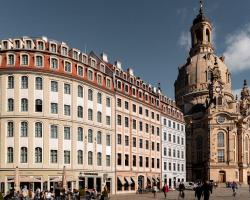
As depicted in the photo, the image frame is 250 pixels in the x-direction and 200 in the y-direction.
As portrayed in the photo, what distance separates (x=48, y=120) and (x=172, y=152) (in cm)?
4449

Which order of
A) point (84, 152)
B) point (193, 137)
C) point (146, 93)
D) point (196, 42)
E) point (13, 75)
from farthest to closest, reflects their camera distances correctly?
point (196, 42) → point (193, 137) → point (146, 93) → point (84, 152) → point (13, 75)

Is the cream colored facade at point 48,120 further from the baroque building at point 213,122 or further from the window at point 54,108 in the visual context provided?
the baroque building at point 213,122

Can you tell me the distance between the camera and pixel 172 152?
97.2m

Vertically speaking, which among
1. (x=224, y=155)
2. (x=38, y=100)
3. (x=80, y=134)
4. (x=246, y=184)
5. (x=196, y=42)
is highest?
(x=196, y=42)

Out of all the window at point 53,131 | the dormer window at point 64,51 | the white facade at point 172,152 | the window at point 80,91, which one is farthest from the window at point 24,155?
the white facade at point 172,152

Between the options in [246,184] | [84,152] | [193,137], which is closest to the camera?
[84,152]

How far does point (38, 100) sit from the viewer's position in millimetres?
58875

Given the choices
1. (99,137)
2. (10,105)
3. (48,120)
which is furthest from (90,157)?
(10,105)

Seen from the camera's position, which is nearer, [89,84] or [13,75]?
[13,75]

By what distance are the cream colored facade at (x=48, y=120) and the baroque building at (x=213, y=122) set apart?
75524mm

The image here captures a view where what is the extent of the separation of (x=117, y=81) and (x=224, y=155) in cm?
7218

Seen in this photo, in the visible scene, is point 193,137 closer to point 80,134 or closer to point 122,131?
point 122,131

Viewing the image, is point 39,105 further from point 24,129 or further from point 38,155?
point 38,155

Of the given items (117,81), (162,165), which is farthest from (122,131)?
(162,165)
